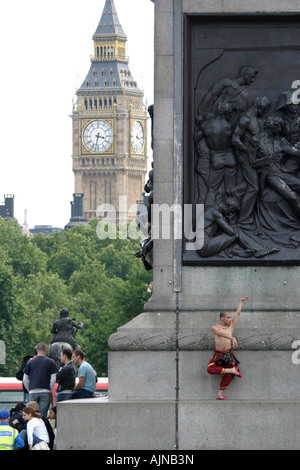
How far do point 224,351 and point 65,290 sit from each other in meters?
122

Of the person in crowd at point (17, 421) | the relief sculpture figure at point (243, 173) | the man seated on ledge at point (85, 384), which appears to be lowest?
the person in crowd at point (17, 421)

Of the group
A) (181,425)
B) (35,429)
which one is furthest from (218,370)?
(35,429)

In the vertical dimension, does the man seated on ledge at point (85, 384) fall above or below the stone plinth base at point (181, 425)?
above

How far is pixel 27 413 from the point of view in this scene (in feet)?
90.2

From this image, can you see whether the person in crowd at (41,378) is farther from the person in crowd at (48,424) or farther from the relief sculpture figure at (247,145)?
the relief sculpture figure at (247,145)

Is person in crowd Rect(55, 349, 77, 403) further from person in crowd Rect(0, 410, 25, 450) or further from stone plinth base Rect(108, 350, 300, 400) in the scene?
stone plinth base Rect(108, 350, 300, 400)

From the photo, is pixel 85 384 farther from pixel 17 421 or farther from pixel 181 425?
pixel 17 421

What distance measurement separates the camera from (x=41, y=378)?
96.1 ft

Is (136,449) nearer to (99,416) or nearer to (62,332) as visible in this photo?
(99,416)

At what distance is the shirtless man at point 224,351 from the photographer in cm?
2517

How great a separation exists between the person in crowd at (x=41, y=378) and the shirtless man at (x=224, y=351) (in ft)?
15.3

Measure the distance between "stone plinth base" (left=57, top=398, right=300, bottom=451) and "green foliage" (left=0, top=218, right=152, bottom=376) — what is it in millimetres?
67088

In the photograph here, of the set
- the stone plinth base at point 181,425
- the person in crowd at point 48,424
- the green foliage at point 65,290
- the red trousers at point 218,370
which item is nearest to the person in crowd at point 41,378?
the person in crowd at point 48,424
